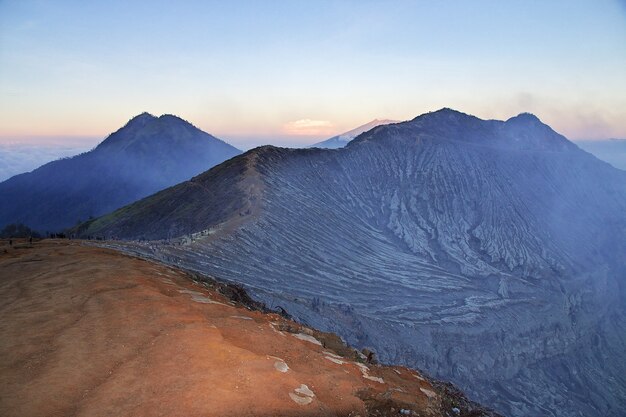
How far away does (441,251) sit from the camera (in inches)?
3024

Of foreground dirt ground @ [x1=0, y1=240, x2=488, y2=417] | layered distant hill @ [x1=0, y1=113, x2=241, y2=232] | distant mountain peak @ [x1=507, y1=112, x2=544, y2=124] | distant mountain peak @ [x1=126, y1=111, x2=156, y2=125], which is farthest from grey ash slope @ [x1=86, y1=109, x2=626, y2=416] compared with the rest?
distant mountain peak @ [x1=126, y1=111, x2=156, y2=125]

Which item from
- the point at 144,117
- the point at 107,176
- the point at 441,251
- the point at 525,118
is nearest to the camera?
the point at 441,251

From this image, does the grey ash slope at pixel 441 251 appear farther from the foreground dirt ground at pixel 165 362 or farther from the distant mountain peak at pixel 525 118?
the distant mountain peak at pixel 525 118

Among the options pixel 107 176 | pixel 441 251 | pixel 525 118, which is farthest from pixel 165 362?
pixel 107 176

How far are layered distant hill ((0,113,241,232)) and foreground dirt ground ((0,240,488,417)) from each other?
139656mm

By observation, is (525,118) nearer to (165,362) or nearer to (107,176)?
(165,362)

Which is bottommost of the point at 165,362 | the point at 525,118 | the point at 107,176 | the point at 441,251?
the point at 441,251

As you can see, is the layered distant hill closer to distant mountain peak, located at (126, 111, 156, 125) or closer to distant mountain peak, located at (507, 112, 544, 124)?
distant mountain peak, located at (126, 111, 156, 125)

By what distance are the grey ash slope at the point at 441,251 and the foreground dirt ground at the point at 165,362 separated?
16408 mm

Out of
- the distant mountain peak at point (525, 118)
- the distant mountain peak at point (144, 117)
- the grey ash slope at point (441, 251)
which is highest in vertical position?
the distant mountain peak at point (144, 117)

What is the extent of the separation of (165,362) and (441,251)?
71.0m

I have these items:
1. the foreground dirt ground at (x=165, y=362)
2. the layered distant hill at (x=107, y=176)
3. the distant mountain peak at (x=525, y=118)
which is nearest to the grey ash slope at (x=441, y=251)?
the foreground dirt ground at (x=165, y=362)

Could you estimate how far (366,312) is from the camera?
154ft

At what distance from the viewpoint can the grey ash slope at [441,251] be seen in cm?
4631
